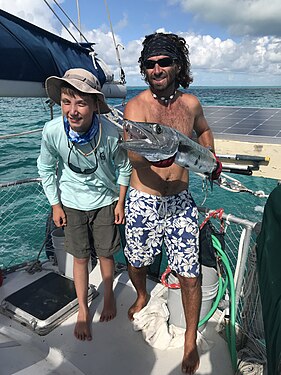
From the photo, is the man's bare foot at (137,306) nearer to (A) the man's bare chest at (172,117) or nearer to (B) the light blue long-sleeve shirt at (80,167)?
(B) the light blue long-sleeve shirt at (80,167)

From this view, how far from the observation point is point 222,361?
2.37 meters

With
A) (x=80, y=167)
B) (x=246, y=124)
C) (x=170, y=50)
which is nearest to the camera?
(x=170, y=50)

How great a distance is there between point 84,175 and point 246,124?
3.61 m

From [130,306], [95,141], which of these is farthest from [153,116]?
[130,306]

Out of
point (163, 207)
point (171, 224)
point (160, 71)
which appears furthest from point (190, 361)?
point (160, 71)

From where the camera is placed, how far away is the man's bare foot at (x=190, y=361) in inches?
89.4

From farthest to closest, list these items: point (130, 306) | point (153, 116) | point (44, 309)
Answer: point (130, 306), point (44, 309), point (153, 116)

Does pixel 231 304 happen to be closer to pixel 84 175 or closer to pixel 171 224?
pixel 171 224

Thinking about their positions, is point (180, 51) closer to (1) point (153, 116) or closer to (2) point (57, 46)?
(1) point (153, 116)

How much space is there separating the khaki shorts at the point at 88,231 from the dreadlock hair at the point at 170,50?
110cm

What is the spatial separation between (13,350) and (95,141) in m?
1.47

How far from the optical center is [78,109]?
216 cm

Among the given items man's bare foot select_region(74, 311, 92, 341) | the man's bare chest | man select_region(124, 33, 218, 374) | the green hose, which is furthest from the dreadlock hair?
man's bare foot select_region(74, 311, 92, 341)

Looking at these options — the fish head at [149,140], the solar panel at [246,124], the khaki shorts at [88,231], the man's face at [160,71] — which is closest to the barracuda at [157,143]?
the fish head at [149,140]
